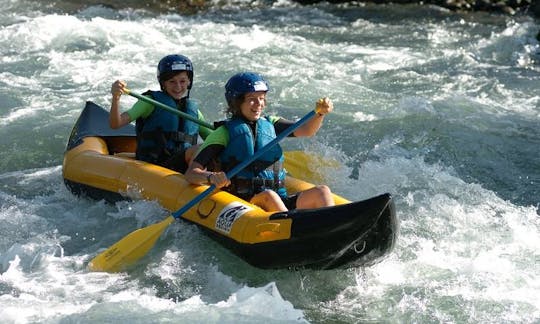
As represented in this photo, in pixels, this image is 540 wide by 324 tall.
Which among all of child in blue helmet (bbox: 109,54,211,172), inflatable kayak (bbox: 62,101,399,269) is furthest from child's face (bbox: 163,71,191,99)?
inflatable kayak (bbox: 62,101,399,269)

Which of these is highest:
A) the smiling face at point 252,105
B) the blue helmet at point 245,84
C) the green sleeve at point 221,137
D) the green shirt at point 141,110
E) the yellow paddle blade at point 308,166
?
the blue helmet at point 245,84

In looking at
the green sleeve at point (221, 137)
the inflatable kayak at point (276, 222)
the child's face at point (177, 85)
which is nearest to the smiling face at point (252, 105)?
the green sleeve at point (221, 137)

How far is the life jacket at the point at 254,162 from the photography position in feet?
18.9

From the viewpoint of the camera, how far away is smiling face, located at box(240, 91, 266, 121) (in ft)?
18.7

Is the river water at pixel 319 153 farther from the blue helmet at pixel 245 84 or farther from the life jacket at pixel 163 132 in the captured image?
the blue helmet at pixel 245 84

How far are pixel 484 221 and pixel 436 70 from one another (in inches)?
181

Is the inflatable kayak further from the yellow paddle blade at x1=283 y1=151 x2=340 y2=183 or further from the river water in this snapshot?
the yellow paddle blade at x1=283 y1=151 x2=340 y2=183

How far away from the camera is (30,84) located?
1007 centimetres

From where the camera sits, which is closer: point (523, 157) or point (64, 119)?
point (523, 157)

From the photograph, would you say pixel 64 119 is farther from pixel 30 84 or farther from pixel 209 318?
pixel 209 318

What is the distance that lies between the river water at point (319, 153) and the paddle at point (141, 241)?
0.08 m

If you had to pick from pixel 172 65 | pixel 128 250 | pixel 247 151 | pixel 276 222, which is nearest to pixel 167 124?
pixel 172 65

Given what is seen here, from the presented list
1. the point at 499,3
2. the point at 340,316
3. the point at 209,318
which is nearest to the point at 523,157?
the point at 340,316

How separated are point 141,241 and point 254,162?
85 cm
